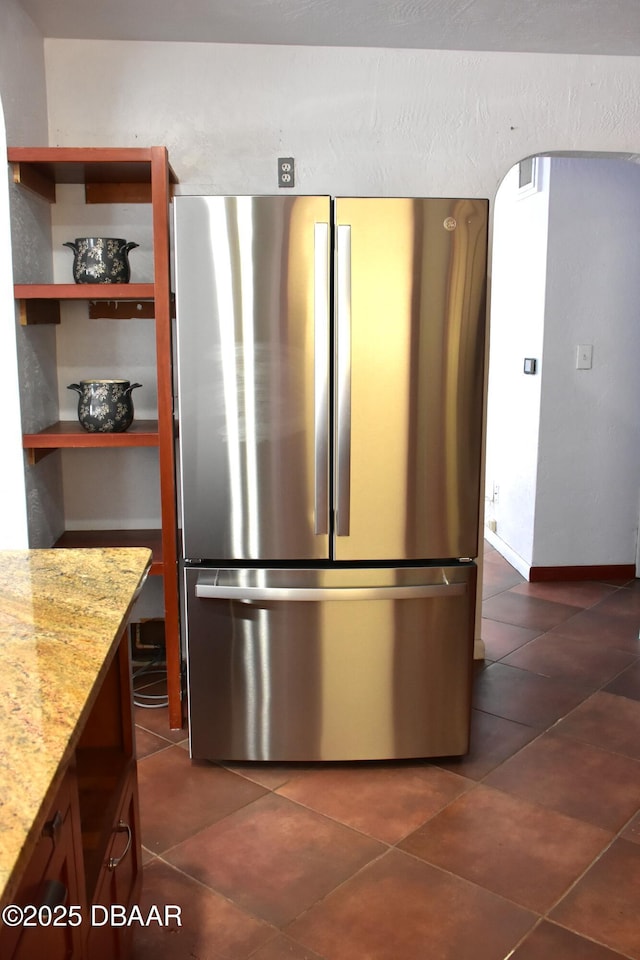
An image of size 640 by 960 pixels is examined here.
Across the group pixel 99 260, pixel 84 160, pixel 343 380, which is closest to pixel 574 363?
pixel 343 380

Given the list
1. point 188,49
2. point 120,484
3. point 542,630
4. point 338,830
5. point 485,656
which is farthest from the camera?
point 542,630

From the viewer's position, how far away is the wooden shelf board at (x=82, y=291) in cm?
262

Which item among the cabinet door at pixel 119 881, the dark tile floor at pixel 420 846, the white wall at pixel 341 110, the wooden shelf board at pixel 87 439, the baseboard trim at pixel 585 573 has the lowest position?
the dark tile floor at pixel 420 846

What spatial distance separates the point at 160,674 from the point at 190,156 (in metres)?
1.94

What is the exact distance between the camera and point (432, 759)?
106 inches

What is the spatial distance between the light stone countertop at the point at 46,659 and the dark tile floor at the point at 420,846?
2.81 feet

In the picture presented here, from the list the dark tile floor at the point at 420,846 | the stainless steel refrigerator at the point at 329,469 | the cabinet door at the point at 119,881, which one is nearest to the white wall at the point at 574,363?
the dark tile floor at the point at 420,846

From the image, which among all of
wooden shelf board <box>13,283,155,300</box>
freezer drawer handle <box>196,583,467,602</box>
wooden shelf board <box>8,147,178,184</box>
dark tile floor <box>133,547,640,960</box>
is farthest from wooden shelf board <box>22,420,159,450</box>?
dark tile floor <box>133,547,640,960</box>

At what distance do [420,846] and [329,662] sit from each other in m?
0.56

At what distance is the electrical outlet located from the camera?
121 inches

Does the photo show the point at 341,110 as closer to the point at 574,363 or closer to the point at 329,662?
the point at 574,363

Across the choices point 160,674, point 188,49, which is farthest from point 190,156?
point 160,674

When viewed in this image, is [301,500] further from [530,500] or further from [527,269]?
[527,269]

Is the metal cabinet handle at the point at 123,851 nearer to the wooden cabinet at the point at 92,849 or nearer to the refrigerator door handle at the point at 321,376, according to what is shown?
the wooden cabinet at the point at 92,849
